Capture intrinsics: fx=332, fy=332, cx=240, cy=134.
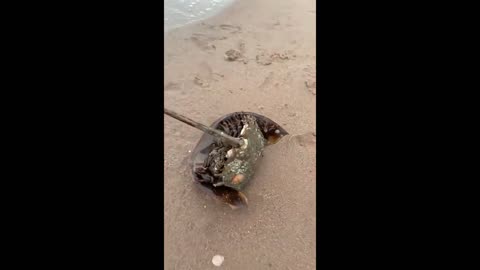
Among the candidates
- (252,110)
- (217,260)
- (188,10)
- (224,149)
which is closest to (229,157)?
(224,149)

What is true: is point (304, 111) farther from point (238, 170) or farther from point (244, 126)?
point (238, 170)

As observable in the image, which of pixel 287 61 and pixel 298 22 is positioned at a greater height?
pixel 298 22

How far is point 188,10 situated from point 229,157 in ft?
10.2

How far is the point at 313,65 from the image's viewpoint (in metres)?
4.09

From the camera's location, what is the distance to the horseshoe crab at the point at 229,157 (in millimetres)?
2697

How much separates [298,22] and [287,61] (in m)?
0.86

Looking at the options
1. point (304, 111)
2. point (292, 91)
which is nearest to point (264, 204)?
point (304, 111)

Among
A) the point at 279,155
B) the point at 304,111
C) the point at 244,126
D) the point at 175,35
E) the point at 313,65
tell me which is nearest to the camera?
the point at 244,126

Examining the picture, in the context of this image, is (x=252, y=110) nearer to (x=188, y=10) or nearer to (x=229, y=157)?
(x=229, y=157)

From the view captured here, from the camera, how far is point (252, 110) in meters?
3.64

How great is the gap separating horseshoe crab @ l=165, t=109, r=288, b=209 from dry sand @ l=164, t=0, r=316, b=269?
138 millimetres

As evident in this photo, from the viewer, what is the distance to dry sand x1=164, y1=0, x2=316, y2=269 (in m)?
2.68

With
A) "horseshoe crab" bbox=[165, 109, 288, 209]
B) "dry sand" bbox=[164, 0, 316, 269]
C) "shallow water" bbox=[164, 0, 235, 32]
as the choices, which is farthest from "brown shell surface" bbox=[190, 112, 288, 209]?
"shallow water" bbox=[164, 0, 235, 32]

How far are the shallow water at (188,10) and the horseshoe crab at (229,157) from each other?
230 centimetres
